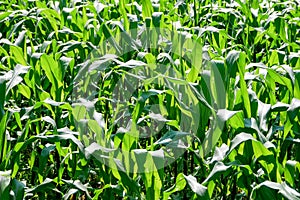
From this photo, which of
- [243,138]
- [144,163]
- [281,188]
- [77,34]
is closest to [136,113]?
[144,163]

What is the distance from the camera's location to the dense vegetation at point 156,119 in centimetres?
261

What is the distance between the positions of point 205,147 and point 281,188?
60cm

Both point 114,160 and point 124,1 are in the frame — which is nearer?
point 114,160

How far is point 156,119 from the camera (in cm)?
282

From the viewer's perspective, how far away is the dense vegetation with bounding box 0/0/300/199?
2613mm

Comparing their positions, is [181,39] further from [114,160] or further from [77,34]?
[114,160]

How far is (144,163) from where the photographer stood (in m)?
2.57

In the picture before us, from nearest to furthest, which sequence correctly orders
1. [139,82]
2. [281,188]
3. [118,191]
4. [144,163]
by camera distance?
[281,188] → [144,163] → [118,191] → [139,82]

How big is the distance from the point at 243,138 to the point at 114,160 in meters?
0.56

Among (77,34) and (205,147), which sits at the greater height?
(77,34)

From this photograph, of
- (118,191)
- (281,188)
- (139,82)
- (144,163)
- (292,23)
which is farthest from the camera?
(292,23)

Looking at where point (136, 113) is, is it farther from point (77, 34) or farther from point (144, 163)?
point (77, 34)

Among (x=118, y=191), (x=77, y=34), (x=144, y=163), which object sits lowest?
(x=118, y=191)

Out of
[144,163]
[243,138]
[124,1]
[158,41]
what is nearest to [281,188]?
[243,138]
